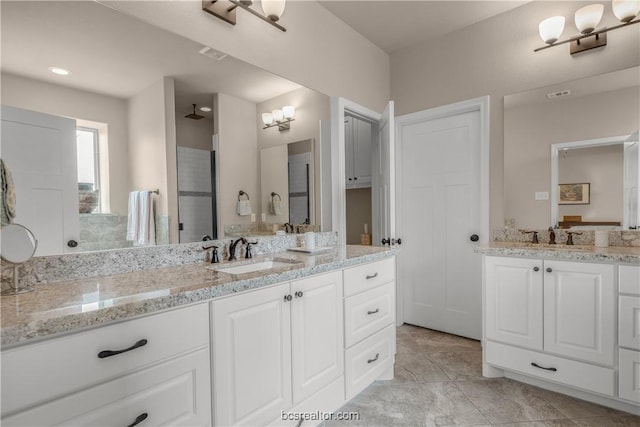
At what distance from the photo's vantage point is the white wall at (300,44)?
1681 mm

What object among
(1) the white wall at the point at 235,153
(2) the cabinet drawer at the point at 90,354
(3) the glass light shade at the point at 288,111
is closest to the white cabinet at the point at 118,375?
(2) the cabinet drawer at the point at 90,354

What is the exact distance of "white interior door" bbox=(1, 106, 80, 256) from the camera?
119 cm

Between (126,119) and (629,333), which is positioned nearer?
(126,119)

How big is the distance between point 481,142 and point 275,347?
2481 mm

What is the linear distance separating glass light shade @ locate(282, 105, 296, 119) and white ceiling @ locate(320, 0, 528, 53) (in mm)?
977

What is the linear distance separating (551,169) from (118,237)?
2953 mm

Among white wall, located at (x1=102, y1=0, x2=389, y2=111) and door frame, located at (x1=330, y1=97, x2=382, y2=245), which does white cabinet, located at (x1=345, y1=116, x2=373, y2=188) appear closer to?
white wall, located at (x1=102, y1=0, x2=389, y2=111)

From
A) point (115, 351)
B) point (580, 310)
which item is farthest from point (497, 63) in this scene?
point (115, 351)

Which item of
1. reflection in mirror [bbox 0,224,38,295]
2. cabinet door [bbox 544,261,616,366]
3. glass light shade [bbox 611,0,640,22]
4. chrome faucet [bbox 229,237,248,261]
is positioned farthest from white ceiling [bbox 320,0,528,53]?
reflection in mirror [bbox 0,224,38,295]

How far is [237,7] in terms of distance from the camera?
195 cm

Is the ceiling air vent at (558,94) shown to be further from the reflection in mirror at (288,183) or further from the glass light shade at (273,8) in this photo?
the glass light shade at (273,8)

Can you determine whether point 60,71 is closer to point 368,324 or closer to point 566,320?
point 368,324

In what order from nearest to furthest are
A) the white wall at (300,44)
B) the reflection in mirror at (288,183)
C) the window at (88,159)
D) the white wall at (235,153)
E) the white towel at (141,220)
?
the window at (88,159), the white towel at (141,220), the white wall at (300,44), the white wall at (235,153), the reflection in mirror at (288,183)

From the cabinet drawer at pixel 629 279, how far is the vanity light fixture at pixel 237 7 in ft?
8.30
